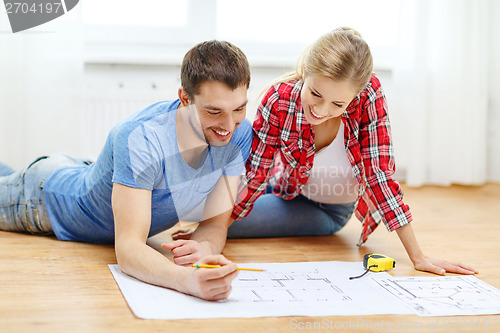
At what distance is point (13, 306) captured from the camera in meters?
1.16

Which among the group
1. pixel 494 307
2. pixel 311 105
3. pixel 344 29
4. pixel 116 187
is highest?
pixel 344 29

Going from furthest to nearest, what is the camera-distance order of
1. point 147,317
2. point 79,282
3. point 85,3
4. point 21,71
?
point 85,3 → point 21,71 → point 79,282 → point 147,317

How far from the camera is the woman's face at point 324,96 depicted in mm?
1355

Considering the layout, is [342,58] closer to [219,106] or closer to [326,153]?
[219,106]

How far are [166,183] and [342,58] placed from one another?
50 cm

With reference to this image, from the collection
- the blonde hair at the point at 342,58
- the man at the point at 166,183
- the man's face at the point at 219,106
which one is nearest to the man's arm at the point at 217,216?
the man at the point at 166,183

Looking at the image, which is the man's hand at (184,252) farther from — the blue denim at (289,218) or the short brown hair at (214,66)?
the blue denim at (289,218)

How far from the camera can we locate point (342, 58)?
4.39 feet

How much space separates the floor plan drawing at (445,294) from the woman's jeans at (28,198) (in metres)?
0.96

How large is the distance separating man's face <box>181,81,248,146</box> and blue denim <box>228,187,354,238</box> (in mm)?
577

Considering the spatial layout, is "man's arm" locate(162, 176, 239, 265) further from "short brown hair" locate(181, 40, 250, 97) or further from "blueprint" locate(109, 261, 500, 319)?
"short brown hair" locate(181, 40, 250, 97)

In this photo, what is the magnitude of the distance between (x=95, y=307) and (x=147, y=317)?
132 mm

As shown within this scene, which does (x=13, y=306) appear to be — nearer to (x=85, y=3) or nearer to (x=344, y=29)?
(x=344, y=29)

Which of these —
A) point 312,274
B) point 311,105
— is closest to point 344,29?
point 311,105
